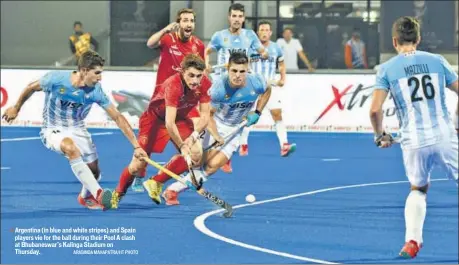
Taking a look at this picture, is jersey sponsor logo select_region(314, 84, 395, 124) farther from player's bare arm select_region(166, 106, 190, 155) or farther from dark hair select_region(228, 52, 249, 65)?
player's bare arm select_region(166, 106, 190, 155)

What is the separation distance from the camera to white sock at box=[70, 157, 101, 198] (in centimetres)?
1124

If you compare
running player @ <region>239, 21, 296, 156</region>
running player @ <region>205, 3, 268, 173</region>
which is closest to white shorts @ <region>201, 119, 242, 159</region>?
running player @ <region>205, 3, 268, 173</region>

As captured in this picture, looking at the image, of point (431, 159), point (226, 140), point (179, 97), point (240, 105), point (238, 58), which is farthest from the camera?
point (240, 105)

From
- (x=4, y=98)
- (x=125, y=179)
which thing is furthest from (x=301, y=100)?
(x=125, y=179)

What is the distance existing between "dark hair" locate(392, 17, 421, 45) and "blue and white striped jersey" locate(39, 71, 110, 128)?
3.15 metres

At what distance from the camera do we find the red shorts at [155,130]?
12.0 meters

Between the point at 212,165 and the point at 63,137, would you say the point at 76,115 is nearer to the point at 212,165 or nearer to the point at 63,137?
the point at 63,137

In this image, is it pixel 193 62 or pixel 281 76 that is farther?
pixel 281 76

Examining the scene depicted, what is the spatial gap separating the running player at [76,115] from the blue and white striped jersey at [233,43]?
15.8 feet

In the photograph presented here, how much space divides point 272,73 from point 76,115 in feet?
22.8

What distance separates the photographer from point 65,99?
439 inches

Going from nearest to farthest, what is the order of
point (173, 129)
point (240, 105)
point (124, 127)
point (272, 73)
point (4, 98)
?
point (124, 127) → point (173, 129) → point (240, 105) → point (272, 73) → point (4, 98)

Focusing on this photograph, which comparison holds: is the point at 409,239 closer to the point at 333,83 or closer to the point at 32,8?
the point at 333,83

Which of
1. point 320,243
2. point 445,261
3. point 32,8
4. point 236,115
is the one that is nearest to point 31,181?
point 236,115
